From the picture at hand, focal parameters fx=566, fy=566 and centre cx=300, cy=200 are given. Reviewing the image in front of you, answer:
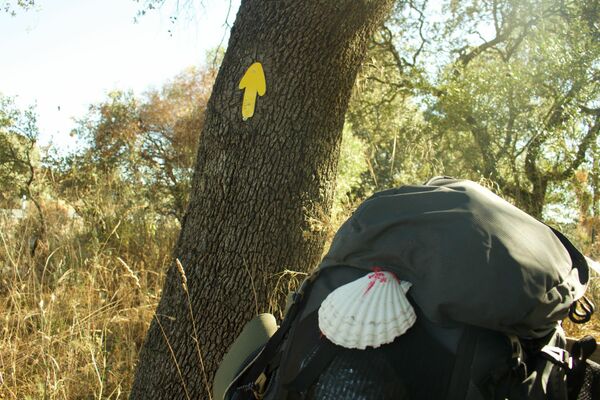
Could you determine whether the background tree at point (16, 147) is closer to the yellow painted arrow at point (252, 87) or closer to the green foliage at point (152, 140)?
the green foliage at point (152, 140)

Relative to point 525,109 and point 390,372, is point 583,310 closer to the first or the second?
point 390,372

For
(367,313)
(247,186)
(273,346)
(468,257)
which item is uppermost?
(247,186)

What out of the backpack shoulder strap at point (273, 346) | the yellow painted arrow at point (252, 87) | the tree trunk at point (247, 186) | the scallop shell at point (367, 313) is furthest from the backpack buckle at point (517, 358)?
the yellow painted arrow at point (252, 87)

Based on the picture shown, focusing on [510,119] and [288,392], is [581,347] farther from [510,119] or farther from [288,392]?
[510,119]

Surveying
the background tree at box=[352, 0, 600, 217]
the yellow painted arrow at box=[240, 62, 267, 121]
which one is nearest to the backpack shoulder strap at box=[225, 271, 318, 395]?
the yellow painted arrow at box=[240, 62, 267, 121]

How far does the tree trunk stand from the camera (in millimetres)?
2500

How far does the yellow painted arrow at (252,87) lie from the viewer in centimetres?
251

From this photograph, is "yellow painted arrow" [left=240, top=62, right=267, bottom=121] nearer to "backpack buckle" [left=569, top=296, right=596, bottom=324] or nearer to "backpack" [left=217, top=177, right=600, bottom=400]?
"backpack" [left=217, top=177, right=600, bottom=400]

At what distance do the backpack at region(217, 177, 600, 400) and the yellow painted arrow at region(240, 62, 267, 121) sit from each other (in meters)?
1.15

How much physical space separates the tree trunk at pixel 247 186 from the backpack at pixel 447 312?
3.36 feet

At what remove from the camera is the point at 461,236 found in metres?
1.31

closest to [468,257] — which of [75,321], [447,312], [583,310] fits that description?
[447,312]

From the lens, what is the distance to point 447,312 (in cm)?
126

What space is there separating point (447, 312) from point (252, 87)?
1.56 metres
